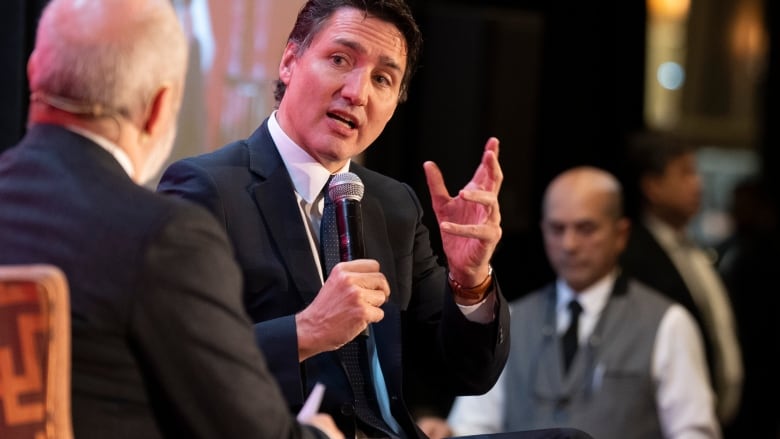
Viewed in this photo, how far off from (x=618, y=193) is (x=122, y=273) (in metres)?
2.63

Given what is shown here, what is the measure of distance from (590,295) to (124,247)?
2.39 metres

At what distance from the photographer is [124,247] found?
4.81ft

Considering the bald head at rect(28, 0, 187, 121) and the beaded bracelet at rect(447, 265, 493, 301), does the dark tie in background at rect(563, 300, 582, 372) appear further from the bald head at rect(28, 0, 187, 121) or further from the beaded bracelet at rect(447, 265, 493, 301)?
the bald head at rect(28, 0, 187, 121)

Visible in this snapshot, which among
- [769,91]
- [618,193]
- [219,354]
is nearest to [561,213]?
[618,193]

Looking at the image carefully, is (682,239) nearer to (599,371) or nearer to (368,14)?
(599,371)

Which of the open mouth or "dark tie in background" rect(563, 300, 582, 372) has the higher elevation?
the open mouth

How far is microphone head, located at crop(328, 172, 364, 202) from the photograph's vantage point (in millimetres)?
2000

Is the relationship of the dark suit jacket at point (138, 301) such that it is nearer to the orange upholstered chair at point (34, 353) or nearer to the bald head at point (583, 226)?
the orange upholstered chair at point (34, 353)

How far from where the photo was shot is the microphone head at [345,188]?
2.00 m

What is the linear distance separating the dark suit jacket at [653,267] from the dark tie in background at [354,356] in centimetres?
252

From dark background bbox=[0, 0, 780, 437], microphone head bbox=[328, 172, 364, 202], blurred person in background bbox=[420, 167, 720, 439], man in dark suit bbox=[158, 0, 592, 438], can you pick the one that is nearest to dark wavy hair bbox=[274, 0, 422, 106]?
man in dark suit bbox=[158, 0, 592, 438]

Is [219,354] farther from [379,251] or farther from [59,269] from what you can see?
[379,251]

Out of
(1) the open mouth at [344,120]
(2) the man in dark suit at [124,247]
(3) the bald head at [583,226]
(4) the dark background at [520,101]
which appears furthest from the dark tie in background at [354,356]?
(4) the dark background at [520,101]

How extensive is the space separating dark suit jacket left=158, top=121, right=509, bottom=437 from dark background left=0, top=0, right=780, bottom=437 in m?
1.94
